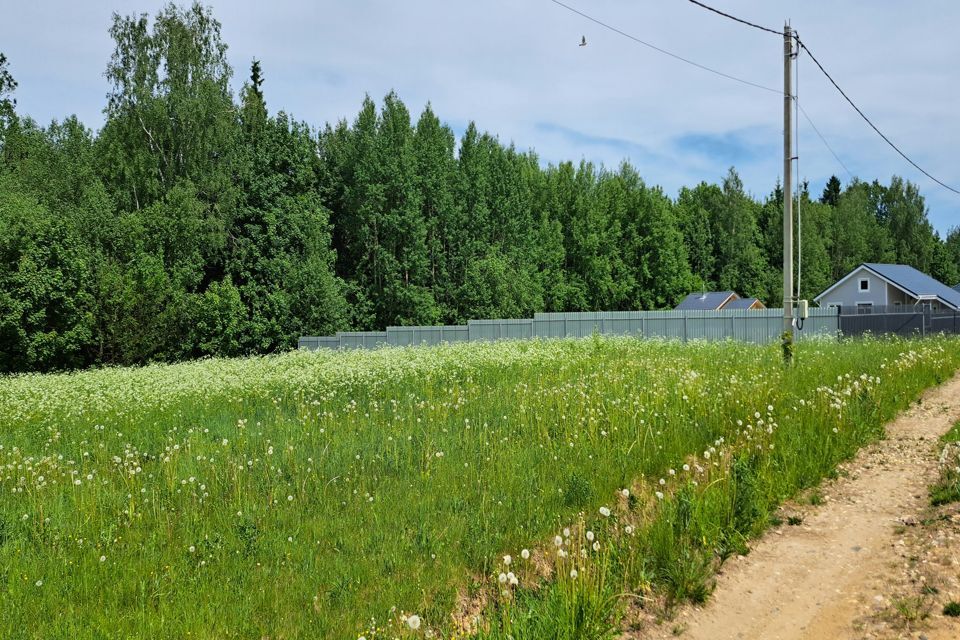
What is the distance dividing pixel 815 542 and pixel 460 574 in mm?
3182

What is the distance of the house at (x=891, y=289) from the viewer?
4572 centimetres

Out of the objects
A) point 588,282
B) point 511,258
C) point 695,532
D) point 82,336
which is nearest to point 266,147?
point 82,336

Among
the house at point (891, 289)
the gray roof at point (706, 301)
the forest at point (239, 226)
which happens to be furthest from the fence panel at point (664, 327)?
the gray roof at point (706, 301)

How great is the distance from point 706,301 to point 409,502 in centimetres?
5029

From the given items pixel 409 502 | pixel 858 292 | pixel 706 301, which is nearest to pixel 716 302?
pixel 706 301

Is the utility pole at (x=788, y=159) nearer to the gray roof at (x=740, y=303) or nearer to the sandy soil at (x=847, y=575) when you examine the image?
the sandy soil at (x=847, y=575)

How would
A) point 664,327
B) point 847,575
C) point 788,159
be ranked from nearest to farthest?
point 847,575, point 788,159, point 664,327

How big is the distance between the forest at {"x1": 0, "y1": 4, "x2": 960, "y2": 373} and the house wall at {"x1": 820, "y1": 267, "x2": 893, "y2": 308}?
17750 millimetres

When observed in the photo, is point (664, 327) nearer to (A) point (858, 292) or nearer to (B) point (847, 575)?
(A) point (858, 292)

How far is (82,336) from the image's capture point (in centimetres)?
2956

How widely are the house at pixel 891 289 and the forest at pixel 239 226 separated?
18600mm

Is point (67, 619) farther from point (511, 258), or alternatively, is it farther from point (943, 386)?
point (511, 258)

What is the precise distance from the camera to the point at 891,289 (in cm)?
4753

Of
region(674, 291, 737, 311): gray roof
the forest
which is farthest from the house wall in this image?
the forest
